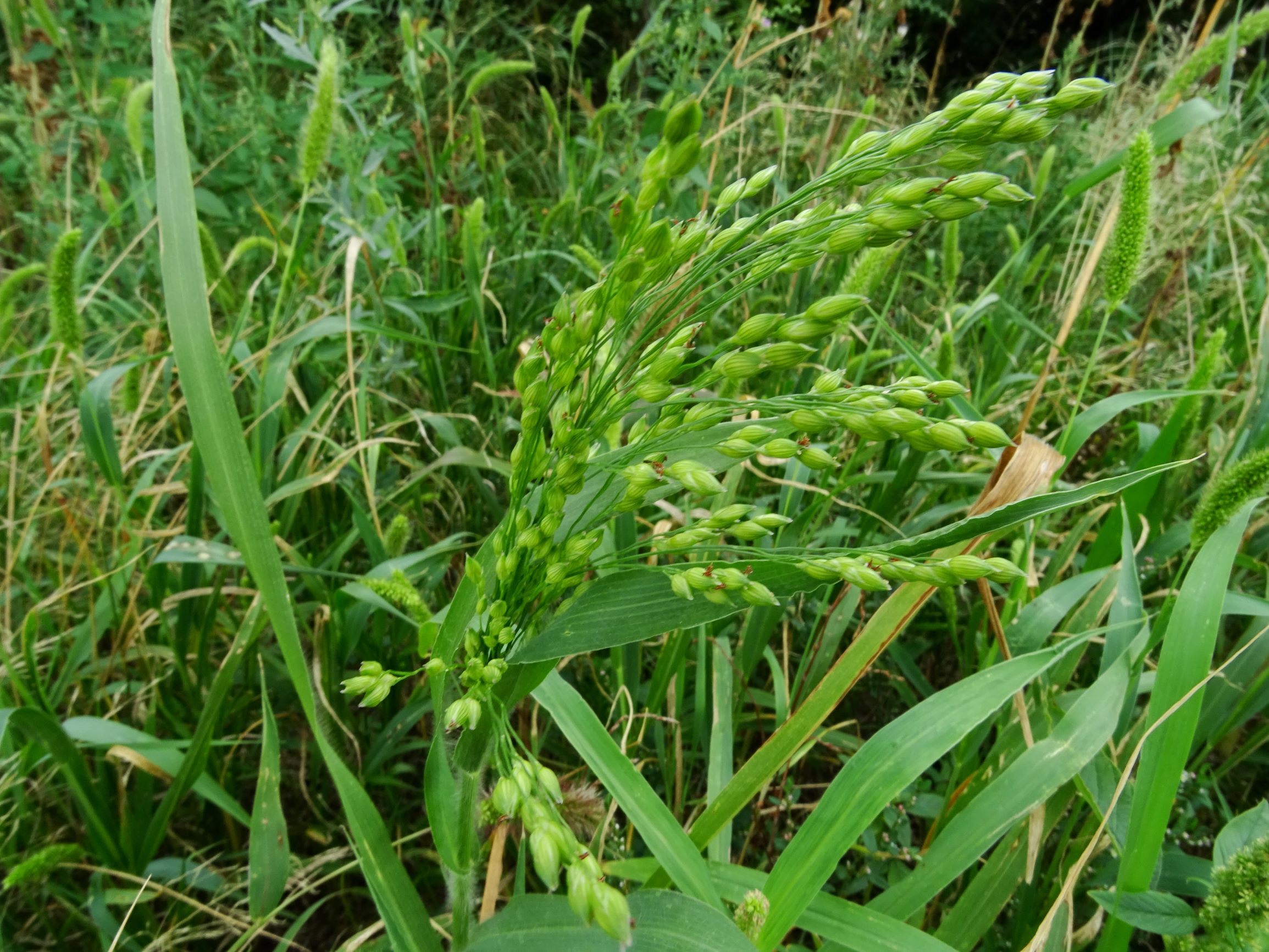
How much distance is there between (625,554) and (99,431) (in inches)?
39.3

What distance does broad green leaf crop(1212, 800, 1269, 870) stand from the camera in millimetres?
820

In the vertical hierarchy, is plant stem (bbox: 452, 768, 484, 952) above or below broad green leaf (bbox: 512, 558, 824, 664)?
below

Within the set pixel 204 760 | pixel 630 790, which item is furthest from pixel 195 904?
pixel 630 790

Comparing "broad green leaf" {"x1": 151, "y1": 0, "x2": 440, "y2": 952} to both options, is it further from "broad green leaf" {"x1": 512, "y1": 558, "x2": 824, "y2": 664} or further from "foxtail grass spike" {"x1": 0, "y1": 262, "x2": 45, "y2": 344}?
"foxtail grass spike" {"x1": 0, "y1": 262, "x2": 45, "y2": 344}

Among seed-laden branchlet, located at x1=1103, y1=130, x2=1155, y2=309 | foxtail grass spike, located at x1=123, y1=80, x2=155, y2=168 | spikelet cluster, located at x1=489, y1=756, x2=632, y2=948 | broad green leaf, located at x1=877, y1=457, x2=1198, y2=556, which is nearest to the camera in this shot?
spikelet cluster, located at x1=489, y1=756, x2=632, y2=948

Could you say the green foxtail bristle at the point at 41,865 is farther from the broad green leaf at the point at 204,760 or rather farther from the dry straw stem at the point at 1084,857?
the dry straw stem at the point at 1084,857

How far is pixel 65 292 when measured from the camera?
1.23m

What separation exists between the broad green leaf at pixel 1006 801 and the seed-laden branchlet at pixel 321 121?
4.57 ft

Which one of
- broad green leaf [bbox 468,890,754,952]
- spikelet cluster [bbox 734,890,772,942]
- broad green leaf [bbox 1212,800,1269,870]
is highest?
broad green leaf [bbox 468,890,754,952]

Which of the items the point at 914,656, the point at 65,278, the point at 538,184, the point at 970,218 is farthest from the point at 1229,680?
the point at 538,184

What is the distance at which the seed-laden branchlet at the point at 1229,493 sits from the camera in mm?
914

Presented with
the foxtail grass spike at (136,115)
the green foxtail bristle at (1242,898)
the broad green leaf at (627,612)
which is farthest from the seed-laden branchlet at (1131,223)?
the foxtail grass spike at (136,115)

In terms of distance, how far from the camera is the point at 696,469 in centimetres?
55

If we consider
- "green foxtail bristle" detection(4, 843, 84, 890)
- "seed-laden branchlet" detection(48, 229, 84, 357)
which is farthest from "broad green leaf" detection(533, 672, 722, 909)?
"seed-laden branchlet" detection(48, 229, 84, 357)
